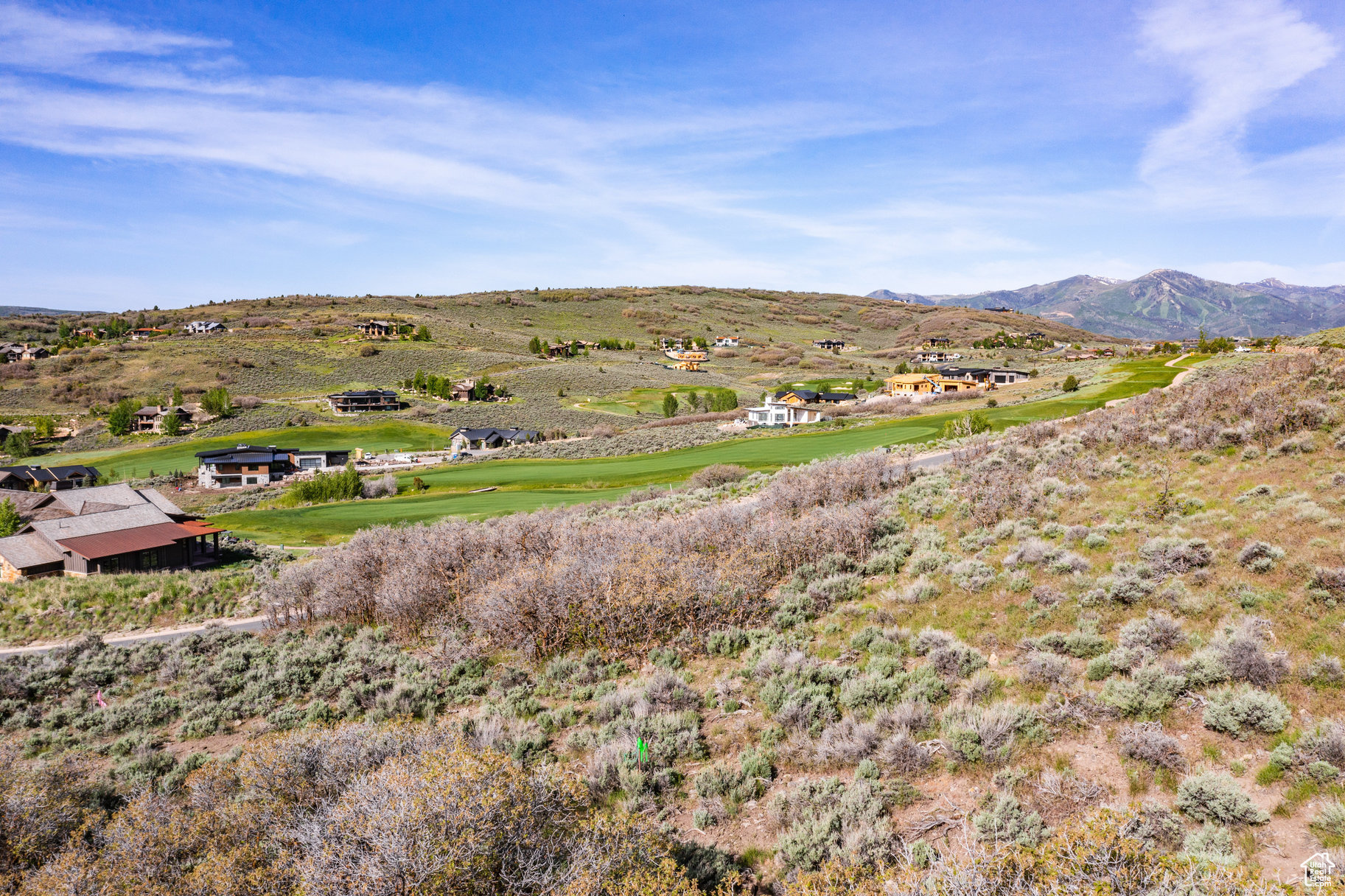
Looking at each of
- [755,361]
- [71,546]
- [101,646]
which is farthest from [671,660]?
[755,361]

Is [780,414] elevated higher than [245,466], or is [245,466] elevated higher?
[780,414]

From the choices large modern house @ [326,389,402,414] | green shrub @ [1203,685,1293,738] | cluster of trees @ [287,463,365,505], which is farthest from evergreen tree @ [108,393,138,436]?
green shrub @ [1203,685,1293,738]

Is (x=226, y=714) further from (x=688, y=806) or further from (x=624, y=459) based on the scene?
(x=624, y=459)

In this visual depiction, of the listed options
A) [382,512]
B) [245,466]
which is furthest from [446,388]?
[382,512]

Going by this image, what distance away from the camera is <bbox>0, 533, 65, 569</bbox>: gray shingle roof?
87.0 ft

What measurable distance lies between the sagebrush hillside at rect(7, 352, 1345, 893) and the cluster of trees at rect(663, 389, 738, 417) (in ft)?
202

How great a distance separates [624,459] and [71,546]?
2937 centimetres

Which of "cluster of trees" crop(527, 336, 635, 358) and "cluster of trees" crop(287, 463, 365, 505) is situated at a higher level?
"cluster of trees" crop(527, 336, 635, 358)

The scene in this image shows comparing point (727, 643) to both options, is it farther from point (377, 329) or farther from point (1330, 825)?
point (377, 329)

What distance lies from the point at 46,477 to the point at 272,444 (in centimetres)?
2011

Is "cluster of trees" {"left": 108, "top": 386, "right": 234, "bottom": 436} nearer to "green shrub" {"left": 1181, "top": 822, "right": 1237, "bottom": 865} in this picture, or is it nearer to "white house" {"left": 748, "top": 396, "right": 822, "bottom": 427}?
"white house" {"left": 748, "top": 396, "right": 822, "bottom": 427}

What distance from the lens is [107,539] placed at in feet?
91.9

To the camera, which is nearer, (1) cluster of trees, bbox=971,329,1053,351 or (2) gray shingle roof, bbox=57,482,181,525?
(2) gray shingle roof, bbox=57,482,181,525

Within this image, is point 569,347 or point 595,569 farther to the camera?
point 569,347
